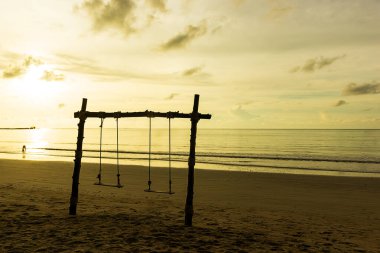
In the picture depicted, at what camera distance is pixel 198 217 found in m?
12.3

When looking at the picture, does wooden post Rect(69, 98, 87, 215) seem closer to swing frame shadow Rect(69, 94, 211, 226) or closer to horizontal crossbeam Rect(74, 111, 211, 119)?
swing frame shadow Rect(69, 94, 211, 226)

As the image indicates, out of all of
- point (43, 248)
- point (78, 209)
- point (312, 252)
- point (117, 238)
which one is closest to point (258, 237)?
point (312, 252)

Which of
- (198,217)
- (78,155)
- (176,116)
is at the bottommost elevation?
(198,217)

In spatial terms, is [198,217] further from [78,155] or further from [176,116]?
[78,155]

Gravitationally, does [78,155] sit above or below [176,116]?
below

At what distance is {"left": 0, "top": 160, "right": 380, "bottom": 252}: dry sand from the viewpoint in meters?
8.98

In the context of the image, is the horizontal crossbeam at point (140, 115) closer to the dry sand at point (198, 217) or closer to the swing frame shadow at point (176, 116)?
the swing frame shadow at point (176, 116)

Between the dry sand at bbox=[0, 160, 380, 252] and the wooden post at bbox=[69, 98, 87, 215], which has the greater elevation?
the wooden post at bbox=[69, 98, 87, 215]

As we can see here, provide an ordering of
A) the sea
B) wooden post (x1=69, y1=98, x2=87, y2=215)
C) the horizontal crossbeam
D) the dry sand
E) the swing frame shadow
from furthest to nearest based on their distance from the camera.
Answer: the sea, wooden post (x1=69, y1=98, x2=87, y2=215), the horizontal crossbeam, the swing frame shadow, the dry sand

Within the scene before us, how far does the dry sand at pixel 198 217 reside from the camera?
29.5 ft

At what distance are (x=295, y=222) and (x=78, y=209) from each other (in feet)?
25.3

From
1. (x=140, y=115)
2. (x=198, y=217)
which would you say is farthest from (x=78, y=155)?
(x=198, y=217)

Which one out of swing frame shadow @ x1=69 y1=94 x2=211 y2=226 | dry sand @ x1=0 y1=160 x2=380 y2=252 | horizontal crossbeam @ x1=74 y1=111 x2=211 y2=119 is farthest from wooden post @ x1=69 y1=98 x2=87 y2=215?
dry sand @ x1=0 y1=160 x2=380 y2=252

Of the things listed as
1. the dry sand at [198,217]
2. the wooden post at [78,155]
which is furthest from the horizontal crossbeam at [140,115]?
the dry sand at [198,217]
